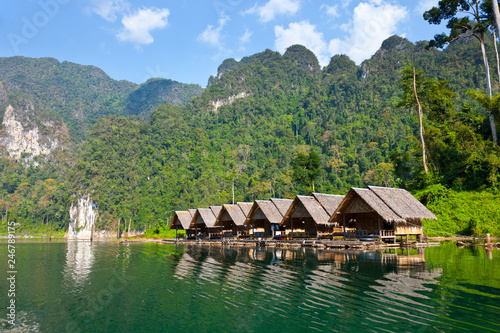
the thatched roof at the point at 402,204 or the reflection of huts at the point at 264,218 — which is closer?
the thatched roof at the point at 402,204

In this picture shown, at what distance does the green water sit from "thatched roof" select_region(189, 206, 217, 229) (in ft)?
97.5

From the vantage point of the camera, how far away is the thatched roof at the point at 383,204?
2481 centimetres

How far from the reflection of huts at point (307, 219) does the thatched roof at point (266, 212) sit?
4.39 ft

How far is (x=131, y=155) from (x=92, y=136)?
16792mm

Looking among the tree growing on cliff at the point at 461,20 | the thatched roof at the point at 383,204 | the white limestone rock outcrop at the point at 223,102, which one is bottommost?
the thatched roof at the point at 383,204

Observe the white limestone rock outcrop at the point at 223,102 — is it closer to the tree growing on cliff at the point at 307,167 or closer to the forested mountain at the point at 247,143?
the forested mountain at the point at 247,143

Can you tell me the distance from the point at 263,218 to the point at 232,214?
5413mm

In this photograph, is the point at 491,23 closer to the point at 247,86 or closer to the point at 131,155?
the point at 131,155

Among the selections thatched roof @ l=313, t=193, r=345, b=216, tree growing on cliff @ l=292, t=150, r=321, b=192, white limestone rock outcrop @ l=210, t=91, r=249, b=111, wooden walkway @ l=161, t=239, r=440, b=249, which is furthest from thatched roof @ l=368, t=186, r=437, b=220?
white limestone rock outcrop @ l=210, t=91, r=249, b=111

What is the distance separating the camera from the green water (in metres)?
8.02

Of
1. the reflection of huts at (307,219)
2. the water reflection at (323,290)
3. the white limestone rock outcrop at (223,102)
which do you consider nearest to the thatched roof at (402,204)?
the reflection of huts at (307,219)

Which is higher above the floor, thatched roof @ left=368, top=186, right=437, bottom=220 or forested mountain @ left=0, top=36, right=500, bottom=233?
forested mountain @ left=0, top=36, right=500, bottom=233

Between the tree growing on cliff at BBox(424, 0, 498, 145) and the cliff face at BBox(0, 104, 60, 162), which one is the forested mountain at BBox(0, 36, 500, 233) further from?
the tree growing on cliff at BBox(424, 0, 498, 145)

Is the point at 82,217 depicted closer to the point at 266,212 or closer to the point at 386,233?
the point at 266,212
